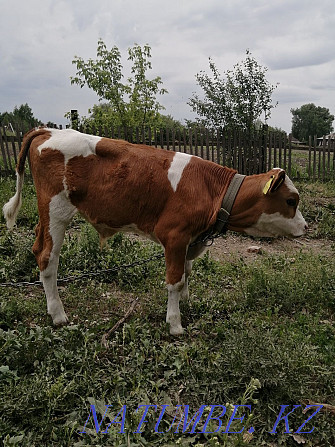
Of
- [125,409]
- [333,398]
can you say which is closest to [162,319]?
[125,409]

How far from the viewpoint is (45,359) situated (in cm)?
321

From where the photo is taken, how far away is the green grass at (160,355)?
2646 millimetres

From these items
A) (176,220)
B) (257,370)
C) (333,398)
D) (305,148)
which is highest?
(305,148)

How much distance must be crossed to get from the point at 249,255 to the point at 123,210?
3658 millimetres

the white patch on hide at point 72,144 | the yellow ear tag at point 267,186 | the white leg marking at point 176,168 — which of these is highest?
the white patch on hide at point 72,144

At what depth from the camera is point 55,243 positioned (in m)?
3.90

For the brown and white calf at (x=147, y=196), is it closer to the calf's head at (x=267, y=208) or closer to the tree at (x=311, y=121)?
the calf's head at (x=267, y=208)

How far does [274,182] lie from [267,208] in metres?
0.29

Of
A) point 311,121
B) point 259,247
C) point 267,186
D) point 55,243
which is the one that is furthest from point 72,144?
point 311,121

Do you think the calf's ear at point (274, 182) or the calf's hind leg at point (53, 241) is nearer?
the calf's ear at point (274, 182)

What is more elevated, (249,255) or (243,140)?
(243,140)

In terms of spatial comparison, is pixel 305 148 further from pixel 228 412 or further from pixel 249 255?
pixel 228 412

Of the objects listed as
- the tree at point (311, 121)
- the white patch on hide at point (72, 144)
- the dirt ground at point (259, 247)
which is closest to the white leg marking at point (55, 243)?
the white patch on hide at point (72, 144)

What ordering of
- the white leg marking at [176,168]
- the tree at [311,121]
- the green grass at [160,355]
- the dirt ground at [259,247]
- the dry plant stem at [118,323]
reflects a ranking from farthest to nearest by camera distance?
the tree at [311,121] → the dirt ground at [259,247] → the white leg marking at [176,168] → the dry plant stem at [118,323] → the green grass at [160,355]
